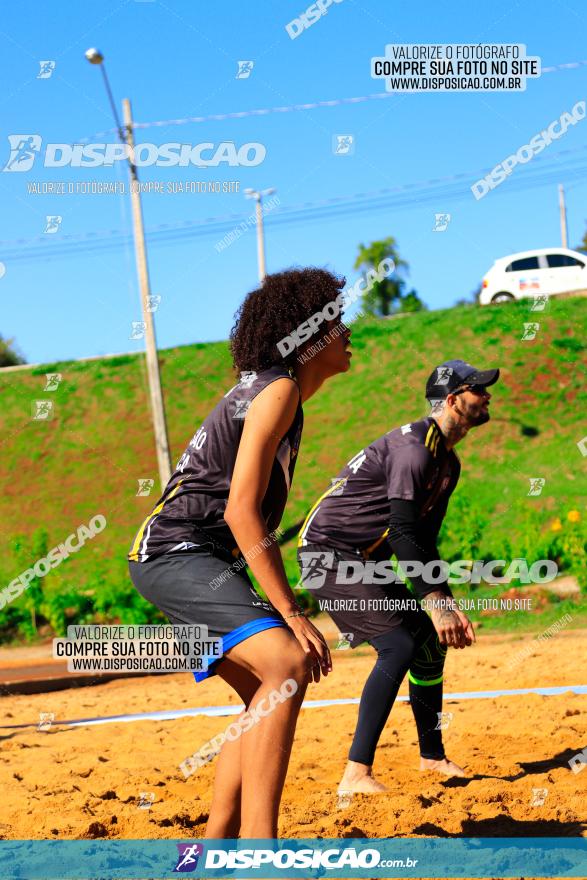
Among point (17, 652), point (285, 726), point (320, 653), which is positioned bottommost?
point (17, 652)

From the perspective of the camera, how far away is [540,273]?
80.9ft

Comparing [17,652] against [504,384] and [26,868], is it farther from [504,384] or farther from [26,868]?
[504,384]

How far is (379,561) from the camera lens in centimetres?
467

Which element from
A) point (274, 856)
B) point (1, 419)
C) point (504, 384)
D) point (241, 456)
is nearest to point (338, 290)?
point (241, 456)

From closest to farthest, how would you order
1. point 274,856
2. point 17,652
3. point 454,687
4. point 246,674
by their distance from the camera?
1. point 274,856
2. point 246,674
3. point 454,687
4. point 17,652

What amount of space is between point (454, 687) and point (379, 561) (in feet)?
Answer: 10.2

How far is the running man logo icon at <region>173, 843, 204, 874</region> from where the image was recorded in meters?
3.28

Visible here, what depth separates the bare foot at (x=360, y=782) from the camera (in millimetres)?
4352

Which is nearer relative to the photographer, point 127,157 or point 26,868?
point 26,868

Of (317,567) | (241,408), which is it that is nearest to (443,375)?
(317,567)

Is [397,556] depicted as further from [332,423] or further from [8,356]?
[8,356]

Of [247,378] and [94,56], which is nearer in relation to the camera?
[247,378]

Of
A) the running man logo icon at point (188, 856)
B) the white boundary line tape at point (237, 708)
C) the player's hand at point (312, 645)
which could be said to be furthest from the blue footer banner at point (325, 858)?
the white boundary line tape at point (237, 708)

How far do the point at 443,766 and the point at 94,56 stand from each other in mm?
12084
